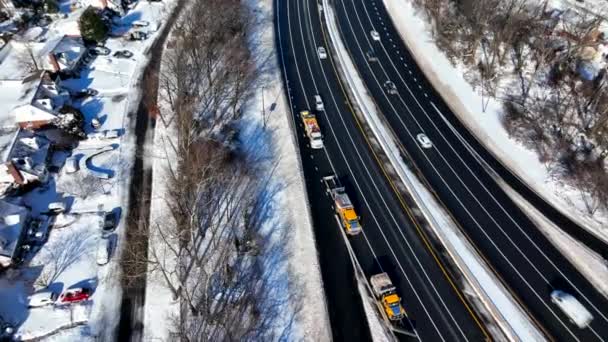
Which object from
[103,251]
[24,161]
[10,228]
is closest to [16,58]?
[24,161]

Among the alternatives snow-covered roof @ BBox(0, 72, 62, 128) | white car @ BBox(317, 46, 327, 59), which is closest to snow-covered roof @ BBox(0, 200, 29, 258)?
snow-covered roof @ BBox(0, 72, 62, 128)

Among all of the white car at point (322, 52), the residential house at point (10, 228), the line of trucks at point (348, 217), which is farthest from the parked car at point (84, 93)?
the white car at point (322, 52)

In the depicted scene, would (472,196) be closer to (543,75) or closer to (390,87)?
(390,87)

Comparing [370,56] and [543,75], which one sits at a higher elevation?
[543,75]

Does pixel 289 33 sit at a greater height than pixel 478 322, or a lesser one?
greater

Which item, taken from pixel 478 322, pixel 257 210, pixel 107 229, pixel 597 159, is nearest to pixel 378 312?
pixel 478 322

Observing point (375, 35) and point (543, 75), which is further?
point (375, 35)

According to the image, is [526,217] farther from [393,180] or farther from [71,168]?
[71,168]
